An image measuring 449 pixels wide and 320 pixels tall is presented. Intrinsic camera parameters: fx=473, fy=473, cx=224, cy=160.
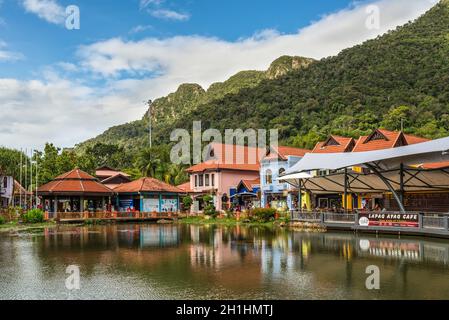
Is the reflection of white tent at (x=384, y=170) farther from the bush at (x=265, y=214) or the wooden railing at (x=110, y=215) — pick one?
the wooden railing at (x=110, y=215)

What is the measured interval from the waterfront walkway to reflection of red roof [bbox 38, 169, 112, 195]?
2200 centimetres

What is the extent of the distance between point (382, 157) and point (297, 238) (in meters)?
6.44

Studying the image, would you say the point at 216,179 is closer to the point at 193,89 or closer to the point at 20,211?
the point at 20,211

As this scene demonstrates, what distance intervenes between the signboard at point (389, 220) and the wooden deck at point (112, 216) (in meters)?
23.5

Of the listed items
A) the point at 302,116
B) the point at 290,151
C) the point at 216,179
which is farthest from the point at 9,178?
the point at 302,116

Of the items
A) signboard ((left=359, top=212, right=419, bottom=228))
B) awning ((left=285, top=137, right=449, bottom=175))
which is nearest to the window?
awning ((left=285, top=137, right=449, bottom=175))

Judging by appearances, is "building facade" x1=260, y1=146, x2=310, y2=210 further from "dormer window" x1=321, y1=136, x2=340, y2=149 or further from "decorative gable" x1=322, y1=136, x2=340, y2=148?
"decorative gable" x1=322, y1=136, x2=340, y2=148

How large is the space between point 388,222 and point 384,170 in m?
3.35

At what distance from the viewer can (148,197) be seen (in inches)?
1949

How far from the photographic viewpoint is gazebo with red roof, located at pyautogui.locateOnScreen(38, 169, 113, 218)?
4463 centimetres

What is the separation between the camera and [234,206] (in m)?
51.9
